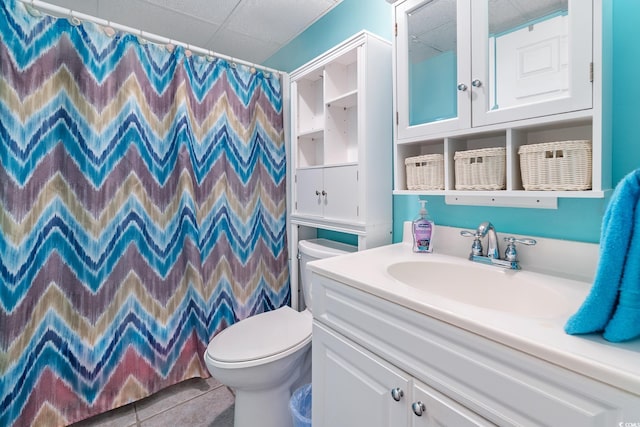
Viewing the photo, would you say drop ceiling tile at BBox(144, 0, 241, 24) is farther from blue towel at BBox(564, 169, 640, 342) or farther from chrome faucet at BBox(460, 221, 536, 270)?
blue towel at BBox(564, 169, 640, 342)

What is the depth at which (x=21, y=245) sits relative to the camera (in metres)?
1.25

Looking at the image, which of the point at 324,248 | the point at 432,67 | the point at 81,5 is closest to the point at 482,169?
the point at 432,67

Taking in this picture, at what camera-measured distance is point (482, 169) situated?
94cm

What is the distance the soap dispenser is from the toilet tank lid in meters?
0.42

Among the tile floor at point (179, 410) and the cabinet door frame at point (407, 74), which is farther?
the tile floor at point (179, 410)

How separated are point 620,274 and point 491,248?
51 centimetres

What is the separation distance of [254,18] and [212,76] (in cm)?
47

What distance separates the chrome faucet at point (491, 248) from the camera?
3.09ft

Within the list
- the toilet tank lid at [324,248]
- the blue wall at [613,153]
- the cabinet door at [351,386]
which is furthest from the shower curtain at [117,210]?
Result: the blue wall at [613,153]

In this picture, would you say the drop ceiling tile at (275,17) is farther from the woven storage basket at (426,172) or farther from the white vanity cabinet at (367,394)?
the white vanity cabinet at (367,394)

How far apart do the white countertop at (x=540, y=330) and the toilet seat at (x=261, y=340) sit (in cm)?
53

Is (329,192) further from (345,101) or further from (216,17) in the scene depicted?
(216,17)

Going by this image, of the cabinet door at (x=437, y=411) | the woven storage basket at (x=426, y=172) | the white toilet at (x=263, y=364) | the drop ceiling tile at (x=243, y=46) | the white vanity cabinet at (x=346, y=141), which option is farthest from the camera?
the drop ceiling tile at (x=243, y=46)

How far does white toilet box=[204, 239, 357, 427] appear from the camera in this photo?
1.18 m
